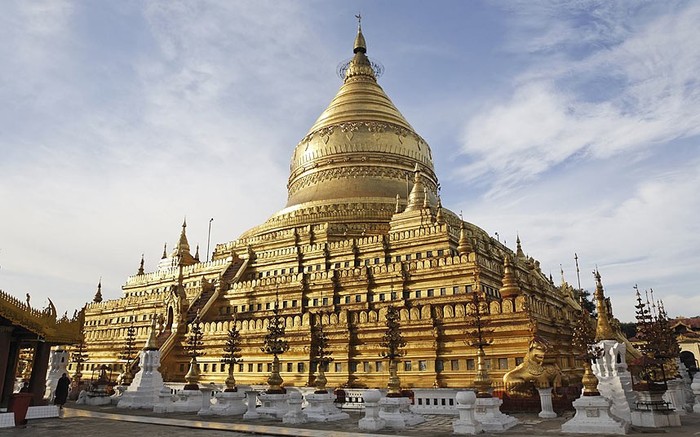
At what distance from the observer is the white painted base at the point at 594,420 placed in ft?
48.3

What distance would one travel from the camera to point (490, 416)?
16.6m

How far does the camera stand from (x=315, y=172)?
4869cm

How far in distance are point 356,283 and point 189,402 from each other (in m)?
13.2

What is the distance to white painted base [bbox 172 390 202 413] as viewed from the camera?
2417 cm

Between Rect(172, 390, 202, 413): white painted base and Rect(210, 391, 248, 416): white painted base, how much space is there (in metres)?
1.69

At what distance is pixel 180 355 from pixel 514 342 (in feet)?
72.9

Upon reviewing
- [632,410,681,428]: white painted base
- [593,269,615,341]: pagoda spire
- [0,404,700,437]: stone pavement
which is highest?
[593,269,615,341]: pagoda spire

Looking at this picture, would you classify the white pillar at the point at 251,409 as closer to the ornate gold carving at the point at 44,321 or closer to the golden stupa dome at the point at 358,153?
the ornate gold carving at the point at 44,321

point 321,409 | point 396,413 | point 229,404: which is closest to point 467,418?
point 396,413

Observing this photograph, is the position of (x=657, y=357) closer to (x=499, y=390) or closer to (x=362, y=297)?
(x=499, y=390)

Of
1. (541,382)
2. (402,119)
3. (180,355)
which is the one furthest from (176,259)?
(541,382)

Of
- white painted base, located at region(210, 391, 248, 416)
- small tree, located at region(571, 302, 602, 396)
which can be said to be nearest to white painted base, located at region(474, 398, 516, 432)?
small tree, located at region(571, 302, 602, 396)

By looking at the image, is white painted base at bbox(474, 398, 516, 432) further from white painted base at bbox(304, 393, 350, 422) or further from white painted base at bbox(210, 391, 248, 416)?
white painted base at bbox(210, 391, 248, 416)

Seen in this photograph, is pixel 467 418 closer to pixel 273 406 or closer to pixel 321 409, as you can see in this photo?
pixel 321 409
